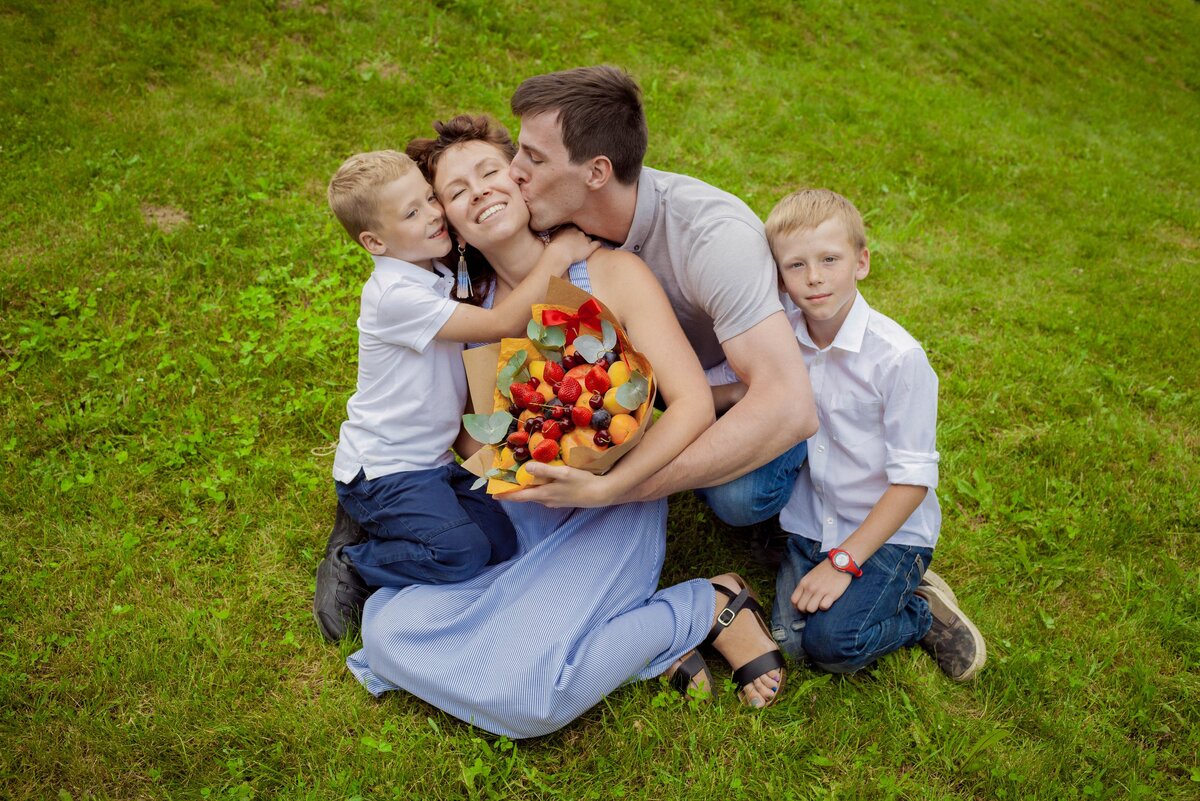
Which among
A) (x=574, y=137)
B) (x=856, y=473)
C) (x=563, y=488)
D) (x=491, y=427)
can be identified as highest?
(x=574, y=137)

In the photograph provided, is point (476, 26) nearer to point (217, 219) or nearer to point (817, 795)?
point (217, 219)

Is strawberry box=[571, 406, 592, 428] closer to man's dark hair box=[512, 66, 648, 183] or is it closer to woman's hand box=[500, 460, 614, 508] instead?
woman's hand box=[500, 460, 614, 508]

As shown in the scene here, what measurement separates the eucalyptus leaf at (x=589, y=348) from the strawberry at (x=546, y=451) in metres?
0.29

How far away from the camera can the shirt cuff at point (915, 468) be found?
104 inches

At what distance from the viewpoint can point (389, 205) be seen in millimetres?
2857

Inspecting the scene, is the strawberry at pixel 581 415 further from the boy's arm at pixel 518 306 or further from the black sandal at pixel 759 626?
the black sandal at pixel 759 626

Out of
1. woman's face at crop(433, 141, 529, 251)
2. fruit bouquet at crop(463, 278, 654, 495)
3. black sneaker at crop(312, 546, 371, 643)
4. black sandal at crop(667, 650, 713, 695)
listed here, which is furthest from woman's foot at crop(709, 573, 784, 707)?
woman's face at crop(433, 141, 529, 251)

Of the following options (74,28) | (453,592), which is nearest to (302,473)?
(453,592)

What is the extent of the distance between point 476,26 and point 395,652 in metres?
5.85

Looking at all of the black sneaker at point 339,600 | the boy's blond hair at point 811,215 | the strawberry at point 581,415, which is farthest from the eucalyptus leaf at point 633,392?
the black sneaker at point 339,600

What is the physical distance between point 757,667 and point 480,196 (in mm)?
1914

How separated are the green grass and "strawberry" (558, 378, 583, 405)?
42.7 inches

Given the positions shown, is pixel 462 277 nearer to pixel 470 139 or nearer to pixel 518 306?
pixel 518 306

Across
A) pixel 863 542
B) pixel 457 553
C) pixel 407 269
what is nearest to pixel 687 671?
pixel 863 542
